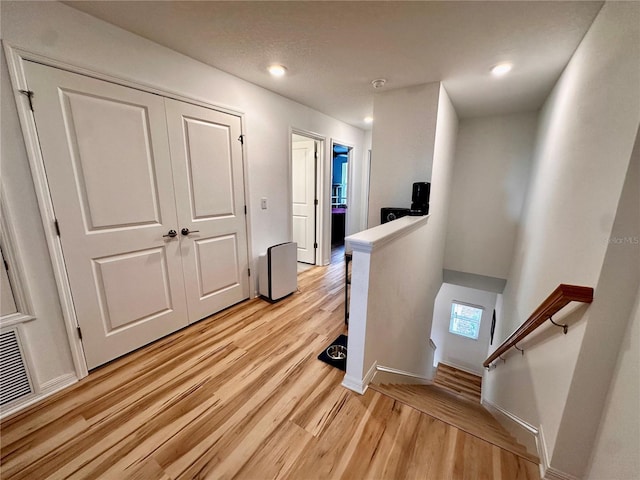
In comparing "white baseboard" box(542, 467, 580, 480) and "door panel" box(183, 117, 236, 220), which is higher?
"door panel" box(183, 117, 236, 220)

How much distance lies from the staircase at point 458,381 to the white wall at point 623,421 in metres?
3.56

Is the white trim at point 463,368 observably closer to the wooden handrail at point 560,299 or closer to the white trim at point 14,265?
the wooden handrail at point 560,299

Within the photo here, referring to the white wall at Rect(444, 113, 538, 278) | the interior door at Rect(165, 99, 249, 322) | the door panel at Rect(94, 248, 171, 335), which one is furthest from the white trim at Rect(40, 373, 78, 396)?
the white wall at Rect(444, 113, 538, 278)

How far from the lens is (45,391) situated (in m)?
1.57

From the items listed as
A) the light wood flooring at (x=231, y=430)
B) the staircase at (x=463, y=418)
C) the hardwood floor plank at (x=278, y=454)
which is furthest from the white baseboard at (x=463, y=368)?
the hardwood floor plank at (x=278, y=454)

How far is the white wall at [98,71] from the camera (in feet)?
4.45

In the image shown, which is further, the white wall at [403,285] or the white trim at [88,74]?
the white wall at [403,285]

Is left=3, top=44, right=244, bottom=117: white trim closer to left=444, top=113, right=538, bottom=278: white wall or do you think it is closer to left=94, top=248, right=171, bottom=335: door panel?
left=94, top=248, right=171, bottom=335: door panel

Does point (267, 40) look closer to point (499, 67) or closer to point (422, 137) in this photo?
point (422, 137)

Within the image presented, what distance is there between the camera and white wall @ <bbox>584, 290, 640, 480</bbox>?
2.81 ft

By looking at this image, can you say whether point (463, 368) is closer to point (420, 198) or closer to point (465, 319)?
point (465, 319)

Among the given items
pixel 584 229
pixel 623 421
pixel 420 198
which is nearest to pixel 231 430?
pixel 623 421

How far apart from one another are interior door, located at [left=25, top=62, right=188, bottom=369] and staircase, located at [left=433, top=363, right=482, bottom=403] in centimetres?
442

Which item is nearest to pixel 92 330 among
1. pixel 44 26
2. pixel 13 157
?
pixel 13 157
